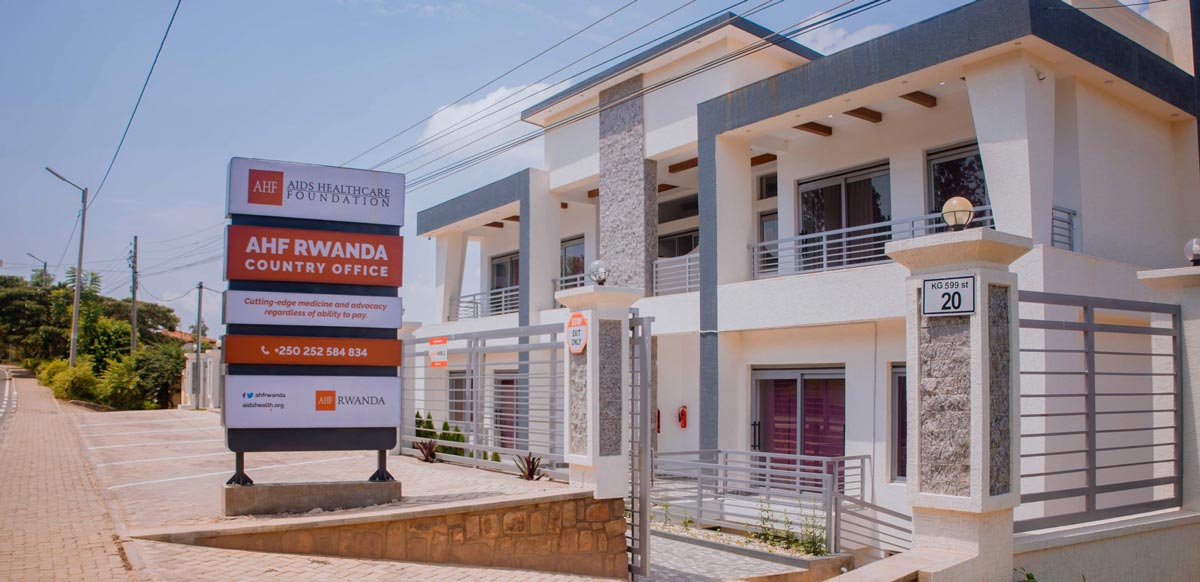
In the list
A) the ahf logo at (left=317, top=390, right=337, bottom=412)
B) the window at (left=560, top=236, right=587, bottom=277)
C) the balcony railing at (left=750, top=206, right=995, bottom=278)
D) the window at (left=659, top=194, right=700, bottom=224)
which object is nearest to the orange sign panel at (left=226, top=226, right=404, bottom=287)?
the ahf logo at (left=317, top=390, right=337, bottom=412)

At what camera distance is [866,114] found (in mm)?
14961

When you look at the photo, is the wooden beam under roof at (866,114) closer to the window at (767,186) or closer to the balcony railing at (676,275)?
the balcony railing at (676,275)

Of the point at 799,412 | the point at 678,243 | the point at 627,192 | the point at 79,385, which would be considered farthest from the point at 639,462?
the point at 79,385

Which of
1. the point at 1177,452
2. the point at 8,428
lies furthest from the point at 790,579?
the point at 8,428

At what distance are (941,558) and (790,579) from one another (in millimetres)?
4903

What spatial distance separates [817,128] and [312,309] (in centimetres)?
1017

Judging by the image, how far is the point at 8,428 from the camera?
819 inches

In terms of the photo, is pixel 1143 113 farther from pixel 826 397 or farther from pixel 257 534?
pixel 257 534

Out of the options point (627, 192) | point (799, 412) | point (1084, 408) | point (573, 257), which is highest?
point (627, 192)

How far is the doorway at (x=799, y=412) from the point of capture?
1502 centimetres

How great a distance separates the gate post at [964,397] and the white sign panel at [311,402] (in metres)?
5.36

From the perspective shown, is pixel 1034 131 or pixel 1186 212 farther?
pixel 1186 212

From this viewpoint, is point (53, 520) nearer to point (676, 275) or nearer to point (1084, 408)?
point (1084, 408)

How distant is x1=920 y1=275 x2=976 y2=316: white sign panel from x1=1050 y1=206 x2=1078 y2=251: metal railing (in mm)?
7893
